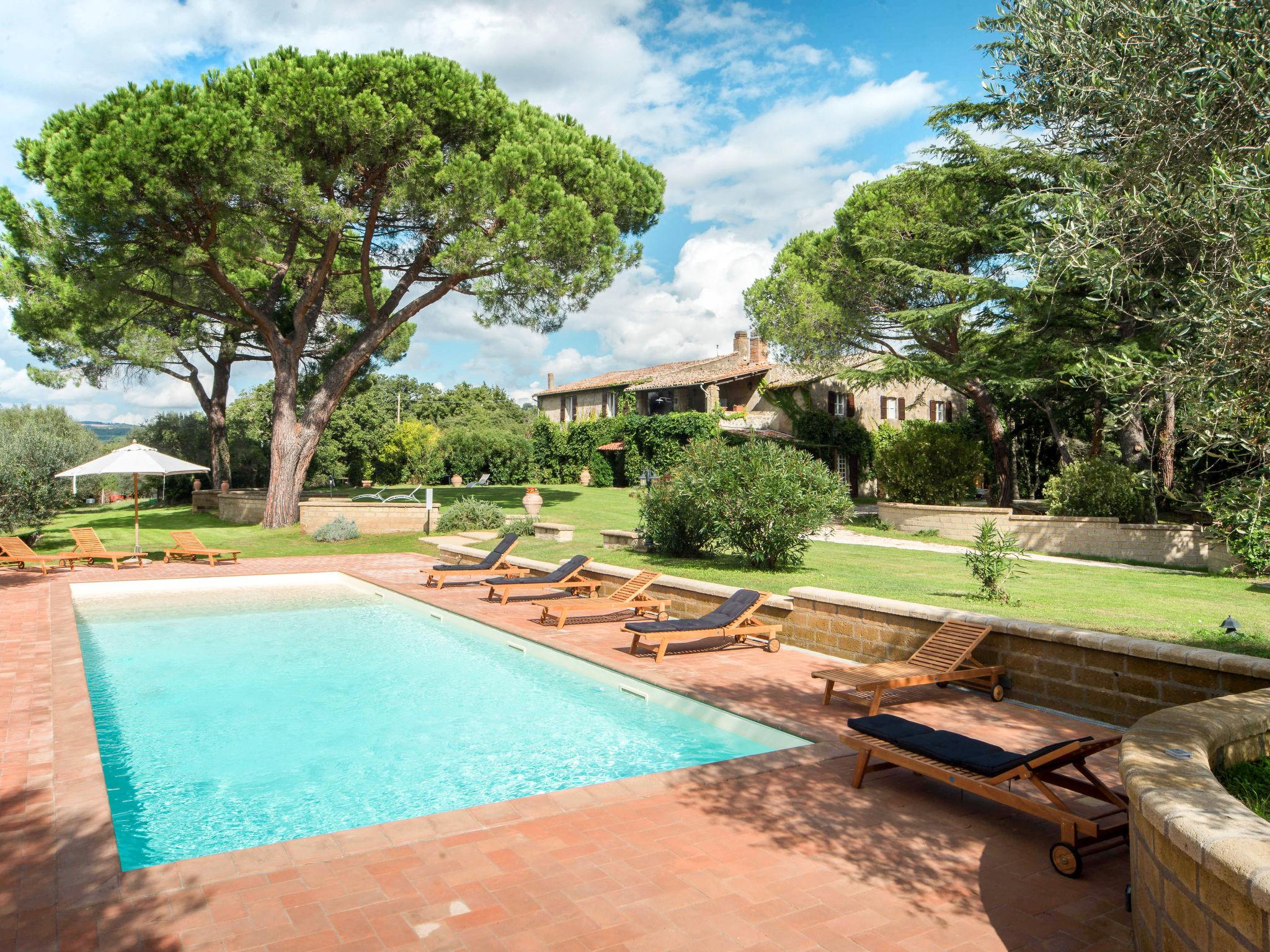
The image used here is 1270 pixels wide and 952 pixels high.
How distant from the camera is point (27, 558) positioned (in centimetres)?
1625

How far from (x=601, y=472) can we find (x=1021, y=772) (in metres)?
35.7

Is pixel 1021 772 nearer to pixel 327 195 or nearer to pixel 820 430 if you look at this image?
pixel 327 195

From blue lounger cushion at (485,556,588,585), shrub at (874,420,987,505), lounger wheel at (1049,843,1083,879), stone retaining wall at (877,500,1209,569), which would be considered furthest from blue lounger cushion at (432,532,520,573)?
shrub at (874,420,987,505)

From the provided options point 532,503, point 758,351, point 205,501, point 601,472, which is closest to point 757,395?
point 758,351

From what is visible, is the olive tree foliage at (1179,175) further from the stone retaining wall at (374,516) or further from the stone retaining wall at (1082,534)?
the stone retaining wall at (374,516)

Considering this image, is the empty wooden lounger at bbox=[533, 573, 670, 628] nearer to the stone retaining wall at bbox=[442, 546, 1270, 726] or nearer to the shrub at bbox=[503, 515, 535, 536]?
the stone retaining wall at bbox=[442, 546, 1270, 726]

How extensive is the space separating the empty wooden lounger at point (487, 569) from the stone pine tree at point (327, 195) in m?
8.76

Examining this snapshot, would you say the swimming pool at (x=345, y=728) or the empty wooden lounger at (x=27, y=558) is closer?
the swimming pool at (x=345, y=728)

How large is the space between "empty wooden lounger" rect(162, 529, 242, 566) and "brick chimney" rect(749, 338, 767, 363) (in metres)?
26.2

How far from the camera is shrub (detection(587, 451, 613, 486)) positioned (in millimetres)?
39719

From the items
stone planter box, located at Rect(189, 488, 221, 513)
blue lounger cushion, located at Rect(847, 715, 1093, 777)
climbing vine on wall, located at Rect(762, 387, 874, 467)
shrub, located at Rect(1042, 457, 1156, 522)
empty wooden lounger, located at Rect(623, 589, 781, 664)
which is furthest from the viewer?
climbing vine on wall, located at Rect(762, 387, 874, 467)

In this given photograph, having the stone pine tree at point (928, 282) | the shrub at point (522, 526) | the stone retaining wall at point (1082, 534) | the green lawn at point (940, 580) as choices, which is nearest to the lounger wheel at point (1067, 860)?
the green lawn at point (940, 580)

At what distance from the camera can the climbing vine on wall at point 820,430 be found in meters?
35.8

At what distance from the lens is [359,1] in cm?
1195
